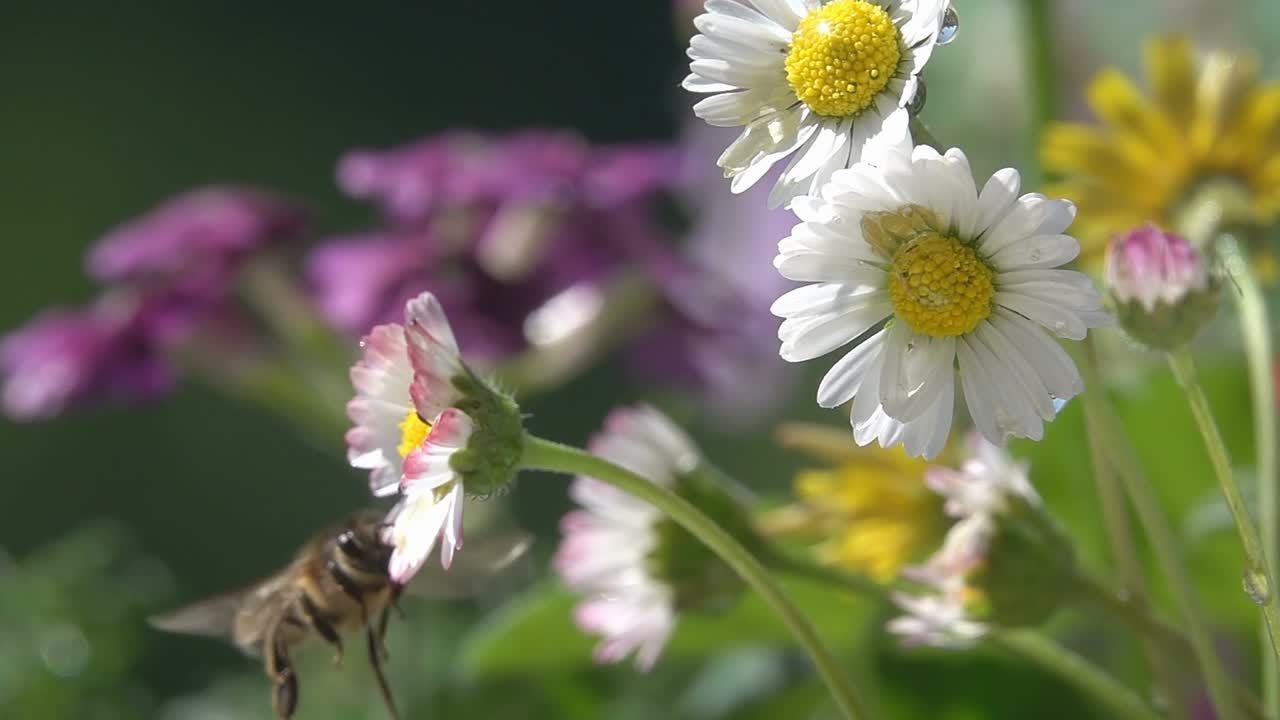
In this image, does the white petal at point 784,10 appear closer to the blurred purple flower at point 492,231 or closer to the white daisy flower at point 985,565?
the white daisy flower at point 985,565

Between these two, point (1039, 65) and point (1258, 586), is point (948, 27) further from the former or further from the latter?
point (1039, 65)

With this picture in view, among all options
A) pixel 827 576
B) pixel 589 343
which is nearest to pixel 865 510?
pixel 827 576

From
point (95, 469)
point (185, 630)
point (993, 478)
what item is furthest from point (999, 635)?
point (95, 469)

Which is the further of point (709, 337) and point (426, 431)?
point (709, 337)

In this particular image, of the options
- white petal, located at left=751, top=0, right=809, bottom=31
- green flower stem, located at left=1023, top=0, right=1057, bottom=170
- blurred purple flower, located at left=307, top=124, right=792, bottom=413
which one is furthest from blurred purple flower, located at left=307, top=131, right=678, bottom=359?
white petal, located at left=751, top=0, right=809, bottom=31

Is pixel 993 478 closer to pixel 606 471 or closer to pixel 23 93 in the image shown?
pixel 606 471
